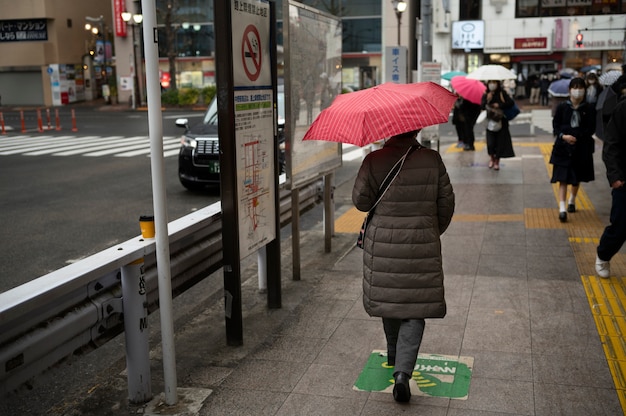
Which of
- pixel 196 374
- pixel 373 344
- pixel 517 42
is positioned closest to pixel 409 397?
pixel 373 344

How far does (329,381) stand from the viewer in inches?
182

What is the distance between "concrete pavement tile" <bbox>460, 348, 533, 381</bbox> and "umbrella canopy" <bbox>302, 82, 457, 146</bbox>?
1678 millimetres

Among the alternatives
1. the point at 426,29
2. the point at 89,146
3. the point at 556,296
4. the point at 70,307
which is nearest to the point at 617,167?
the point at 556,296

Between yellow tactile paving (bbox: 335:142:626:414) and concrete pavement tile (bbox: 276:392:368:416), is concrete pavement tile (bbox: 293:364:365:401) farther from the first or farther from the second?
yellow tactile paving (bbox: 335:142:626:414)

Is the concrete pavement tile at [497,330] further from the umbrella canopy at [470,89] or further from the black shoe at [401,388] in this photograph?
the umbrella canopy at [470,89]

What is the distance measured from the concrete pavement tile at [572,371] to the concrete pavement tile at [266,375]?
1.52 m

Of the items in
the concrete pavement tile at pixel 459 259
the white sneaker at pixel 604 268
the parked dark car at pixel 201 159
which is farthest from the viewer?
the parked dark car at pixel 201 159

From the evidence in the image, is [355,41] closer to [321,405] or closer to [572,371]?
[572,371]

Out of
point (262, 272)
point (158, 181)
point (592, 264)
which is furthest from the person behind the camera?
point (592, 264)

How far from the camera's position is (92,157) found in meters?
19.2

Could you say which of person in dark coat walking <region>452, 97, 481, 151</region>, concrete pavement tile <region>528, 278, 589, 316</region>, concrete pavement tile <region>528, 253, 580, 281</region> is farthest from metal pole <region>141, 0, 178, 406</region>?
person in dark coat walking <region>452, 97, 481, 151</region>

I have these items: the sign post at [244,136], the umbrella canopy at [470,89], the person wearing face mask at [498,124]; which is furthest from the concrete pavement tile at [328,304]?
the umbrella canopy at [470,89]

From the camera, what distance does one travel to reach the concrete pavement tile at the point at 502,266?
280 inches

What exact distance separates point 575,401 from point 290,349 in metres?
1.94
